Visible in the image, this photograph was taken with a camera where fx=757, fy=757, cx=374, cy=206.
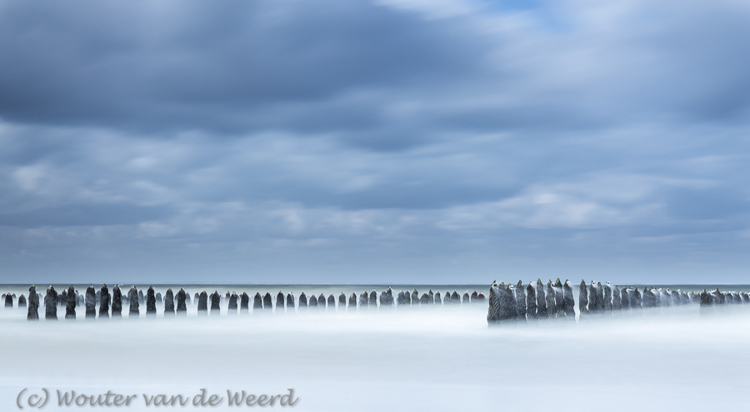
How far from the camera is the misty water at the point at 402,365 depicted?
9797 millimetres

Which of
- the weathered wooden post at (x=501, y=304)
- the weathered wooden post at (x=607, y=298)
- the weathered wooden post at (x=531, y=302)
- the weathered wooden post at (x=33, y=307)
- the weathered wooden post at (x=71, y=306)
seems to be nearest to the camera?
the weathered wooden post at (x=501, y=304)

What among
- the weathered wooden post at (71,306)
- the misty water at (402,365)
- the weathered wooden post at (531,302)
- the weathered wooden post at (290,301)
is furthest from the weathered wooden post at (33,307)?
the weathered wooden post at (531,302)

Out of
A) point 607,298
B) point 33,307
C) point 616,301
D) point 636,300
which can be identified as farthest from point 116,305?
point 636,300

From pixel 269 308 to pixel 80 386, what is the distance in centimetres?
2862

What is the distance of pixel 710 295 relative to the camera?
41312 mm

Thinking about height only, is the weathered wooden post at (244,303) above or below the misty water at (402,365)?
above

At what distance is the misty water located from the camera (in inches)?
386

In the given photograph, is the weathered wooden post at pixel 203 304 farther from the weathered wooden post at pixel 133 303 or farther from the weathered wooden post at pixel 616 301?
the weathered wooden post at pixel 616 301

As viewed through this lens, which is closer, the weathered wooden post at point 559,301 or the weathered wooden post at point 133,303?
the weathered wooden post at point 559,301

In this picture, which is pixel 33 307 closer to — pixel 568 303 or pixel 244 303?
pixel 244 303

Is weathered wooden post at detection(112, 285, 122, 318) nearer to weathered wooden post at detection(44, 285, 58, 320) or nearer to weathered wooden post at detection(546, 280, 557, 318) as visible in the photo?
weathered wooden post at detection(44, 285, 58, 320)

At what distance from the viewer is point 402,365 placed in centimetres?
1341

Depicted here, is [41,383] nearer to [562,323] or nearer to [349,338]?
[349,338]

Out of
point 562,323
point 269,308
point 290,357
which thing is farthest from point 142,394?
point 269,308
